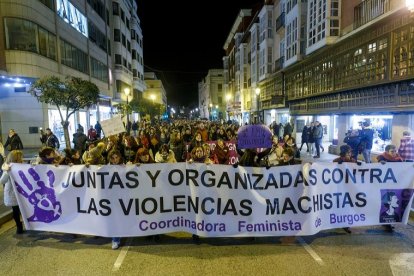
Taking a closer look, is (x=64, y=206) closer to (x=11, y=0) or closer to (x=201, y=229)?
(x=201, y=229)

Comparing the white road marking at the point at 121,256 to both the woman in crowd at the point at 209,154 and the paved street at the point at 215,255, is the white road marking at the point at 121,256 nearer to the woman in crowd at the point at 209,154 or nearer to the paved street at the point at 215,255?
the paved street at the point at 215,255

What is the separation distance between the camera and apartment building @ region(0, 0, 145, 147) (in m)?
19.2

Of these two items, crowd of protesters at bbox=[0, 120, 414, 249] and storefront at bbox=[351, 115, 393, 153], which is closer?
crowd of protesters at bbox=[0, 120, 414, 249]

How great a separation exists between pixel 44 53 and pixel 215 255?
21.0 m

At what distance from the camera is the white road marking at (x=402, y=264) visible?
4562mm

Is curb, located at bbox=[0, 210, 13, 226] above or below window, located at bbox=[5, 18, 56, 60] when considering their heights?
below

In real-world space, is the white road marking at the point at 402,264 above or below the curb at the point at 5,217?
below

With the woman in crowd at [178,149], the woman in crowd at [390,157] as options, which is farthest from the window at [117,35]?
the woman in crowd at [390,157]

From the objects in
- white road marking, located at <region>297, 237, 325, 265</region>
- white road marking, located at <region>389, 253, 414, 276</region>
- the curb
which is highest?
the curb

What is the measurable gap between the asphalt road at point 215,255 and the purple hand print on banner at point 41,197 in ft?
1.60

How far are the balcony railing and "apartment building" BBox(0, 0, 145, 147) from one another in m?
19.0

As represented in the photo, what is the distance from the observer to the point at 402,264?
4.81 m

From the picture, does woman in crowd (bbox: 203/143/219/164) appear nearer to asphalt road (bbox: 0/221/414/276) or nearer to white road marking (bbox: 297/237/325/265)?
asphalt road (bbox: 0/221/414/276)

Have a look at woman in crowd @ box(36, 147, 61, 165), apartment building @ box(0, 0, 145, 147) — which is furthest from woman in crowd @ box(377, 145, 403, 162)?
apartment building @ box(0, 0, 145, 147)
